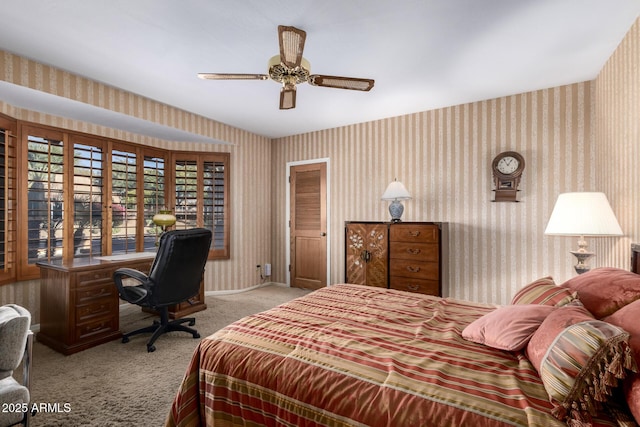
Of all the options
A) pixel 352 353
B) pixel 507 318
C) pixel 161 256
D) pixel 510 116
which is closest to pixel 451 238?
pixel 510 116

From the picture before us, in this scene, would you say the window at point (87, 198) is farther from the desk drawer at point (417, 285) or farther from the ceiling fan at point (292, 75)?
the desk drawer at point (417, 285)

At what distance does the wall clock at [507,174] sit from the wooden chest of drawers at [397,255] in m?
0.74

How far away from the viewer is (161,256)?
2.68m

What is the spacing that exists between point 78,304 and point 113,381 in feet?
3.04

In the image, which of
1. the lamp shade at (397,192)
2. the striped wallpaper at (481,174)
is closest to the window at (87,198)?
the striped wallpaper at (481,174)

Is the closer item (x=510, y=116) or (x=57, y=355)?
(x=57, y=355)

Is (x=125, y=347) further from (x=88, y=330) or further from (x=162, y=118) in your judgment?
(x=162, y=118)

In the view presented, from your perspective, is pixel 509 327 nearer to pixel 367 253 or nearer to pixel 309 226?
pixel 367 253

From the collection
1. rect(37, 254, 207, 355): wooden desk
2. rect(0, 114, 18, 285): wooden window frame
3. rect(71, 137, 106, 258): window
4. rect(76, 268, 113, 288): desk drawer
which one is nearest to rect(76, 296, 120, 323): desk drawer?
rect(37, 254, 207, 355): wooden desk

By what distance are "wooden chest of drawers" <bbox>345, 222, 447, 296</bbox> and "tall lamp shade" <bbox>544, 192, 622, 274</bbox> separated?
1.35 meters

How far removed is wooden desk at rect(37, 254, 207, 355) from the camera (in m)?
2.69

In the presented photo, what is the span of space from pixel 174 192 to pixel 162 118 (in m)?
1.14

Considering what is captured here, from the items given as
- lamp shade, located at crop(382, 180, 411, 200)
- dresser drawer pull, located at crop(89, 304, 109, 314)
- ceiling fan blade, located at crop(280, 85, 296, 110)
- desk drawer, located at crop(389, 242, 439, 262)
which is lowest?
dresser drawer pull, located at crop(89, 304, 109, 314)

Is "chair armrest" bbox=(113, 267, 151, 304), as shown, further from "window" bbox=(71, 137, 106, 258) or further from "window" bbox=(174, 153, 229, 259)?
"window" bbox=(174, 153, 229, 259)
